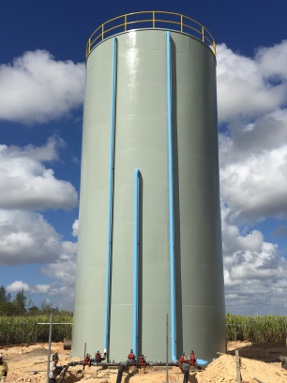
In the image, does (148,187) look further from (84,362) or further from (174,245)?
(84,362)

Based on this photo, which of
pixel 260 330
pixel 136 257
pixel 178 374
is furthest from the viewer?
pixel 260 330

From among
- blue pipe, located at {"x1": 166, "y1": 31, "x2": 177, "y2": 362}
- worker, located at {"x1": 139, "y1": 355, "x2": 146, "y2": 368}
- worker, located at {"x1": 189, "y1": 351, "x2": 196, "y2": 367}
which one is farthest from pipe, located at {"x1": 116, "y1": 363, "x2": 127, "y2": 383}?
worker, located at {"x1": 189, "y1": 351, "x2": 196, "y2": 367}

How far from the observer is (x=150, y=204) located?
15.7 meters

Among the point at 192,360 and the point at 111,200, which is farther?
the point at 111,200

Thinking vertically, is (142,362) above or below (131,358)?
below

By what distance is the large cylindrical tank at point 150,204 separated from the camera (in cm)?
1494

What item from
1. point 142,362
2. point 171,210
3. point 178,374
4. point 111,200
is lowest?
point 178,374

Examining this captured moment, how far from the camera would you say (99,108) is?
1750cm

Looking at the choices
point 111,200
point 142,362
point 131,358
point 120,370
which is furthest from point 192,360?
point 111,200

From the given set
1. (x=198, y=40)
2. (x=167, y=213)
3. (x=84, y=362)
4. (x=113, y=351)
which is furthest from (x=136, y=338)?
(x=198, y=40)

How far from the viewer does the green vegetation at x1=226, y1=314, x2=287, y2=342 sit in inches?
1341

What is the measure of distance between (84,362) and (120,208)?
17.6 feet

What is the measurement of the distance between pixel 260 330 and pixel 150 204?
76.7 ft

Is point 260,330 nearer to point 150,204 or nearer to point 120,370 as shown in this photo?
point 150,204
